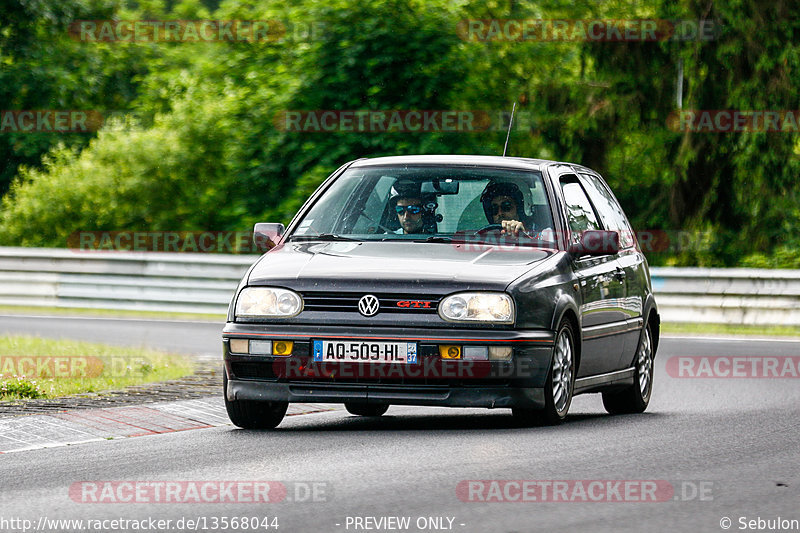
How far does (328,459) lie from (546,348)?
1.70 metres

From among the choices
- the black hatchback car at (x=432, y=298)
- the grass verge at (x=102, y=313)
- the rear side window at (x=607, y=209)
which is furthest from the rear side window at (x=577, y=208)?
the grass verge at (x=102, y=313)

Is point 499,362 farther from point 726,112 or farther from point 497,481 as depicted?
point 726,112

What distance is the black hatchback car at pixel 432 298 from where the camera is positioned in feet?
30.8

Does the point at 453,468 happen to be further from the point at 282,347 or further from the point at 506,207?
the point at 506,207

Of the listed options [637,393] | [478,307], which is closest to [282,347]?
[478,307]

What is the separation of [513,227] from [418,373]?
1.55 metres

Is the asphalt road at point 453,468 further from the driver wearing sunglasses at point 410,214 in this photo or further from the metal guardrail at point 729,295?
the metal guardrail at point 729,295

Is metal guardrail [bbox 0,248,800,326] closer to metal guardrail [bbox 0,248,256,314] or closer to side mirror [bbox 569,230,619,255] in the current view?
metal guardrail [bbox 0,248,256,314]

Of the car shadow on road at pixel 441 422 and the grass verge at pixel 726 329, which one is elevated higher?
the car shadow on road at pixel 441 422

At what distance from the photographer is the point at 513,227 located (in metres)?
10.5

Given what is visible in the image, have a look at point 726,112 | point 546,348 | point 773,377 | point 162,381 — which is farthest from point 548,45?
point 546,348

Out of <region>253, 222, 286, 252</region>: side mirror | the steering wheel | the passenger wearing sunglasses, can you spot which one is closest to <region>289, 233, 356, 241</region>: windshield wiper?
<region>253, 222, 286, 252</region>: side mirror

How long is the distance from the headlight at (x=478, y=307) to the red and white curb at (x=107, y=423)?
196 centimetres

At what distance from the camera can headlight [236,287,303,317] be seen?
376 inches
